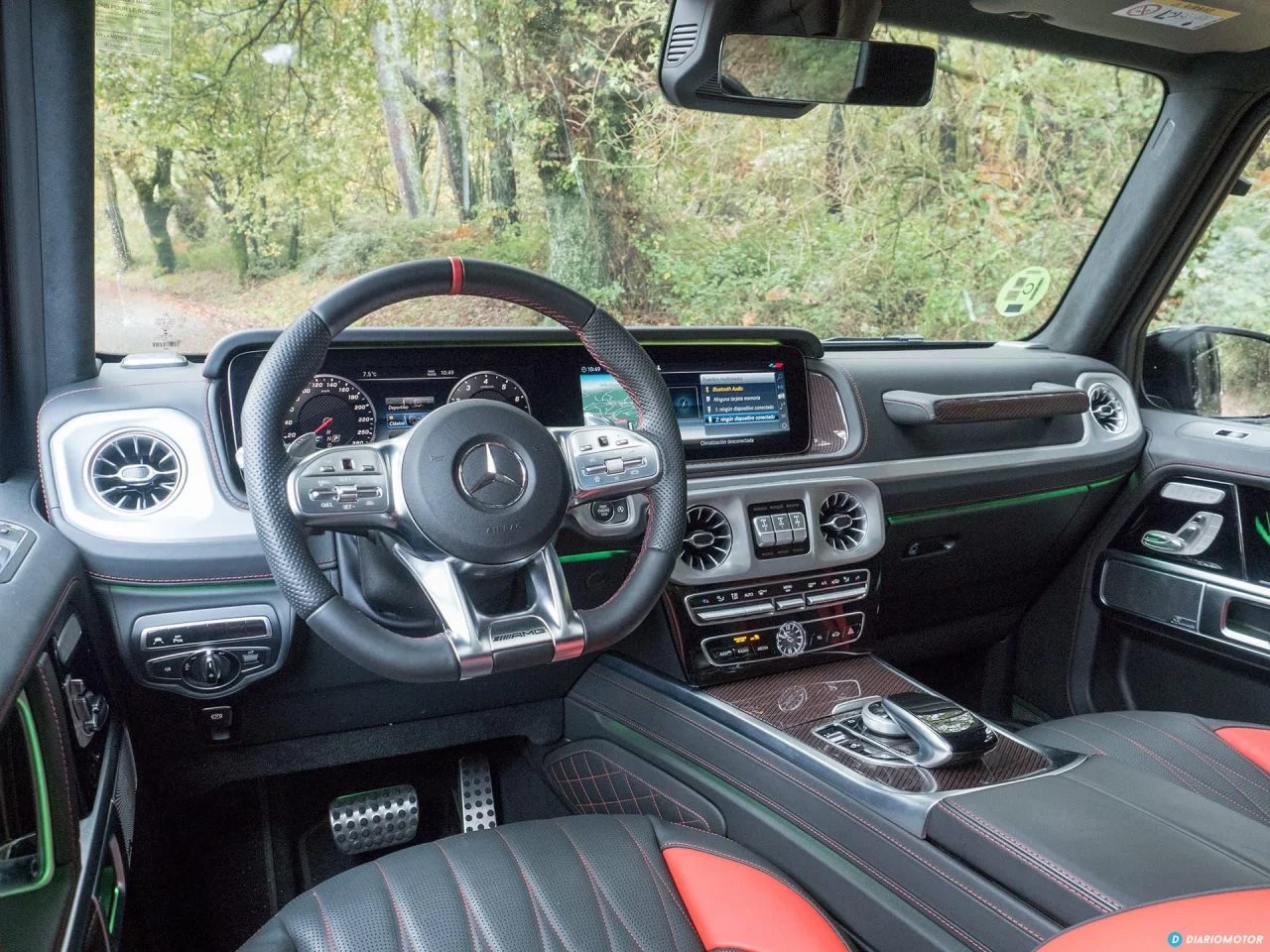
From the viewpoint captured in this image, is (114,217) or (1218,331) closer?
(114,217)

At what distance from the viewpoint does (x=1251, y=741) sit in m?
2.00

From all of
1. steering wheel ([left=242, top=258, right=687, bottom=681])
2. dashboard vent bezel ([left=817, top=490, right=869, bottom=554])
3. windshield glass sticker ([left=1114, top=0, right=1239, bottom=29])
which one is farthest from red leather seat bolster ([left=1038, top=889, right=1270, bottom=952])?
windshield glass sticker ([left=1114, top=0, right=1239, bottom=29])

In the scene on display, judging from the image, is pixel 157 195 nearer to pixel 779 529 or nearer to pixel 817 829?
pixel 779 529

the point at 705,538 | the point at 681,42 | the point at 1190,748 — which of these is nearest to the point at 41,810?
the point at 705,538

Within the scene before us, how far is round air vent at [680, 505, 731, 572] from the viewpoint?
213 cm

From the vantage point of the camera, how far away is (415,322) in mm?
2014

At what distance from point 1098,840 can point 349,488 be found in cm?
116

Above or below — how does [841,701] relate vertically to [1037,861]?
below

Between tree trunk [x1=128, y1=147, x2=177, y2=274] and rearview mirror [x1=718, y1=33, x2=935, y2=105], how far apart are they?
1102 millimetres

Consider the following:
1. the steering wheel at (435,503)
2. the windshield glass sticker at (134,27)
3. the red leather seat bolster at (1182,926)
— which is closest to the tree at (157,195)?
the windshield glass sticker at (134,27)

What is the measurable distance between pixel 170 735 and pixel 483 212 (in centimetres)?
139

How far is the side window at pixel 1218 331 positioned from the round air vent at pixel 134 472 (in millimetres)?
2788

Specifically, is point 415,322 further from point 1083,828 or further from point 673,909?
point 1083,828

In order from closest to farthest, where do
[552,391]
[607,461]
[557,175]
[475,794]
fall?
[607,461] < [552,391] < [475,794] < [557,175]
